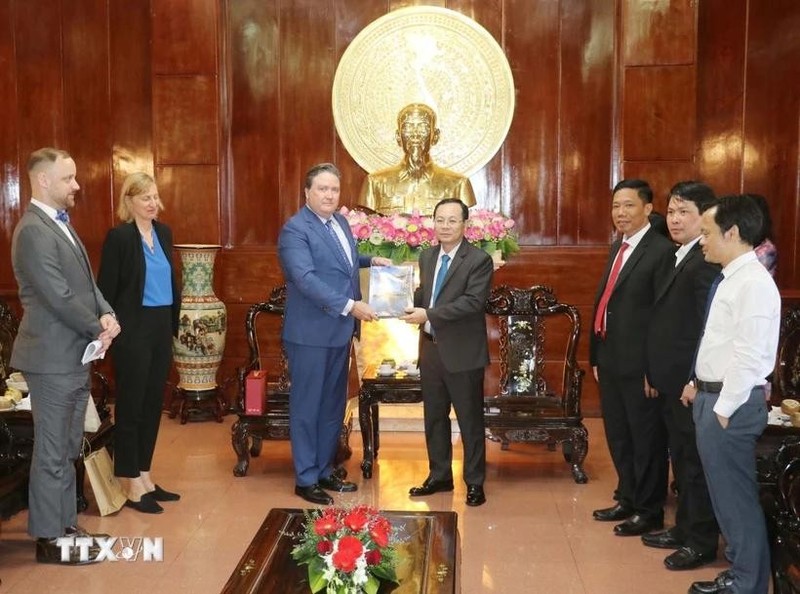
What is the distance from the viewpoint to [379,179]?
20.3ft

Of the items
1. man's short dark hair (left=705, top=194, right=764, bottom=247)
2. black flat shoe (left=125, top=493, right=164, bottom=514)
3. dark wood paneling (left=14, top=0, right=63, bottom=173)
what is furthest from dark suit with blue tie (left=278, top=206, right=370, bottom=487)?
dark wood paneling (left=14, top=0, right=63, bottom=173)

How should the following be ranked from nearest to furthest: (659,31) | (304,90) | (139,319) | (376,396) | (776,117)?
1. (139,319)
2. (376,396)
3. (659,31)
4. (776,117)
5. (304,90)

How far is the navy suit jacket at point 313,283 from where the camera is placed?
4.18m

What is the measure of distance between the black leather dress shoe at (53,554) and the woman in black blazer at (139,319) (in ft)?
2.20

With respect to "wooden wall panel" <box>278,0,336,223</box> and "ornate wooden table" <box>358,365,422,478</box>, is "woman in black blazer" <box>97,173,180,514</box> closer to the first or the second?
"ornate wooden table" <box>358,365,422,478</box>

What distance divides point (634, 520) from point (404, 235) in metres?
1.95

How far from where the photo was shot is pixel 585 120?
6.73 meters

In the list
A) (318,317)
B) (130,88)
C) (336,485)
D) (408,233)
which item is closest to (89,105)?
(130,88)

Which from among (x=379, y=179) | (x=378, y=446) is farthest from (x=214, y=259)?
(x=378, y=446)

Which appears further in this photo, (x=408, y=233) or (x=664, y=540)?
(x=408, y=233)

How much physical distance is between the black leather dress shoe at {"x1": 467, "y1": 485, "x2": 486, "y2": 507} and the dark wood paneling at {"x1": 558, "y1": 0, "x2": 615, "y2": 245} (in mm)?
2984

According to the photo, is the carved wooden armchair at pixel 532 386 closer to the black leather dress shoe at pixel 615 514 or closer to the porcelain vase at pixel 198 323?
the black leather dress shoe at pixel 615 514

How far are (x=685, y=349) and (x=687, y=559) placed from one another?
844 mm

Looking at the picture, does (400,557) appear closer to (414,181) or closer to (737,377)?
(737,377)
